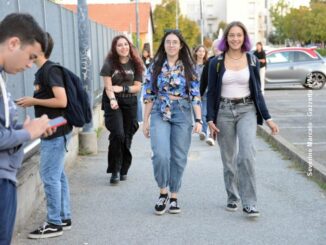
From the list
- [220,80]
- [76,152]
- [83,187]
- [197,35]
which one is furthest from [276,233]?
[197,35]

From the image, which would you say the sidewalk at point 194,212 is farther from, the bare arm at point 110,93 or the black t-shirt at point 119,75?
the black t-shirt at point 119,75

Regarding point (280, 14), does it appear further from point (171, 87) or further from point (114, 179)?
point (171, 87)

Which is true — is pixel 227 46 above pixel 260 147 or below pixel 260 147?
above

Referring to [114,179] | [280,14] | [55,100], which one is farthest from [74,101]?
[280,14]

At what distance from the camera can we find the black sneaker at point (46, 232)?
498cm

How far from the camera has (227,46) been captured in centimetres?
570

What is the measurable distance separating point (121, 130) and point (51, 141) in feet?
7.34

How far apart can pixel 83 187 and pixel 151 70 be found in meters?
1.93

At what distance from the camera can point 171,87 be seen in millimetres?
5758

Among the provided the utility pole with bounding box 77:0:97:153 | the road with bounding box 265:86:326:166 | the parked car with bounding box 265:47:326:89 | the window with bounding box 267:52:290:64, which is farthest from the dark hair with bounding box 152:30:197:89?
the window with bounding box 267:52:290:64

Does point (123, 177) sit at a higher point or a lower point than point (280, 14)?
lower

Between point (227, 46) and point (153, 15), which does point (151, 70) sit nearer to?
point (227, 46)

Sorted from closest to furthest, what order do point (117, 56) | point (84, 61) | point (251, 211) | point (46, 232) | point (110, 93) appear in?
point (46, 232), point (251, 211), point (110, 93), point (117, 56), point (84, 61)

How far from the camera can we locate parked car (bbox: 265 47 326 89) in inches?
837
